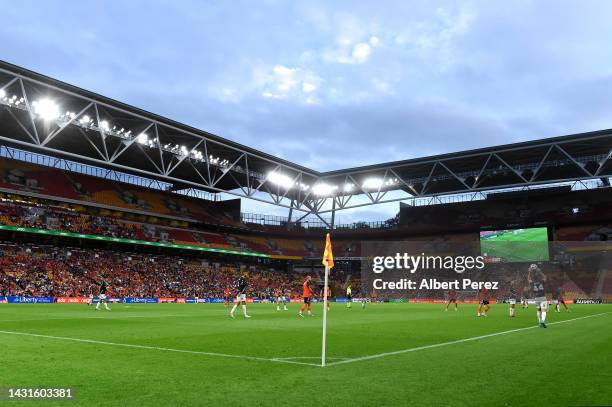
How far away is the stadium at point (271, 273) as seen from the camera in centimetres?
813

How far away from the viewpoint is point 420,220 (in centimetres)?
8519

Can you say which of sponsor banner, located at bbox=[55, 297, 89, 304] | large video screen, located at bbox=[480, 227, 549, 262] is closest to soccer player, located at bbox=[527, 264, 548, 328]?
sponsor banner, located at bbox=[55, 297, 89, 304]

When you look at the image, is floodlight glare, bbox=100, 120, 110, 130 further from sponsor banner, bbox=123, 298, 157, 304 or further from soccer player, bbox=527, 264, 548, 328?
soccer player, bbox=527, 264, 548, 328

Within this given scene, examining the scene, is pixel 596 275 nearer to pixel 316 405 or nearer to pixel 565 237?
pixel 565 237

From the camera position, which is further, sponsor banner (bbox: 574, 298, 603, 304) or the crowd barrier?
sponsor banner (bbox: 574, 298, 603, 304)

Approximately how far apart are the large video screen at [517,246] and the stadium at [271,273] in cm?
26

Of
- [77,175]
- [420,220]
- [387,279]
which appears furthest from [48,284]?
[420,220]

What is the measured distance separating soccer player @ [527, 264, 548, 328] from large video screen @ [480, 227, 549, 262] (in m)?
44.3

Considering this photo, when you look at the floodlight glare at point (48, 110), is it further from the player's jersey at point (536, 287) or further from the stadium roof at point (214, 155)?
the player's jersey at point (536, 287)

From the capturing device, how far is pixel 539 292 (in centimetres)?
1989

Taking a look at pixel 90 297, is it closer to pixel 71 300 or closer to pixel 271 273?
pixel 71 300

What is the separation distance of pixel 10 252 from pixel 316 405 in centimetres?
5344

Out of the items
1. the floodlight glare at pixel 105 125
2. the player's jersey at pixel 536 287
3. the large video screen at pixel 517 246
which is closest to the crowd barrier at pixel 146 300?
the large video screen at pixel 517 246

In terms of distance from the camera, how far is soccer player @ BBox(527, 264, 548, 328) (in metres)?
19.3
